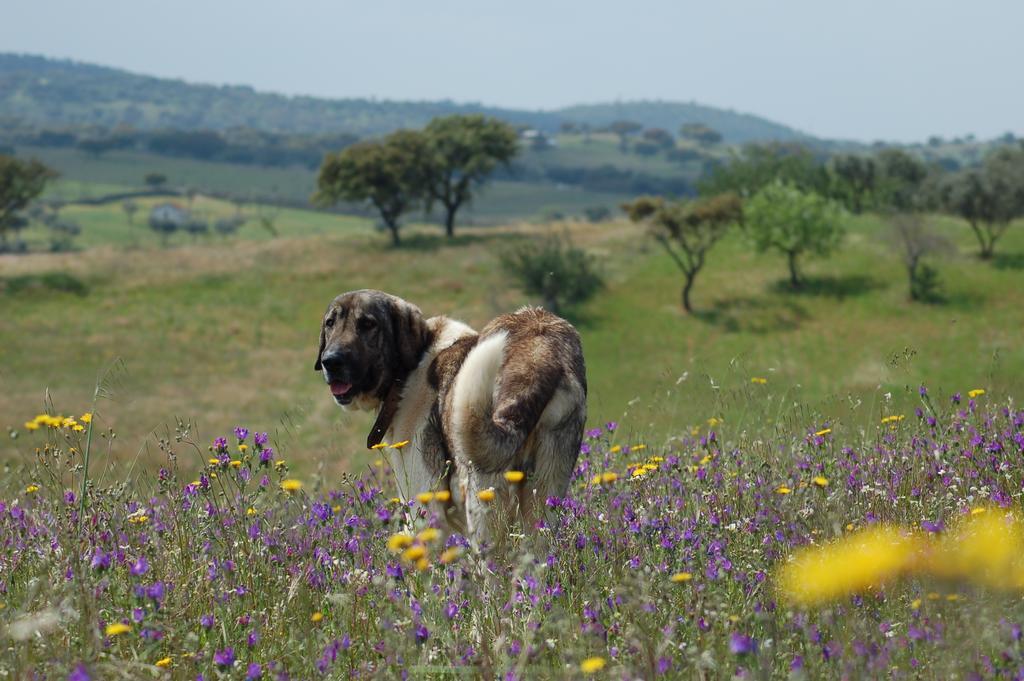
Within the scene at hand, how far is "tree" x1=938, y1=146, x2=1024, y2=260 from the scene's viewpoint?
252 ft

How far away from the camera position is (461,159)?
10575cm

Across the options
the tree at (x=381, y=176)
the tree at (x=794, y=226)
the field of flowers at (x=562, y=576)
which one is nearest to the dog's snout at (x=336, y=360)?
the field of flowers at (x=562, y=576)

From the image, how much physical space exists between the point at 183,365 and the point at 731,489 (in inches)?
2543

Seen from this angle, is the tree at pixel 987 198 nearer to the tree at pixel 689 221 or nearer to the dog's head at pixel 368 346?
the tree at pixel 689 221

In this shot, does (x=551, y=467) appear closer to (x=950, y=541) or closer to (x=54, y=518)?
(x=950, y=541)

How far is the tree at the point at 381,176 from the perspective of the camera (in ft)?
327

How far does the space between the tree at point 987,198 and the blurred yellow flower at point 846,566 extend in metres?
82.0

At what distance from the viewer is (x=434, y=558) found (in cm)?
429

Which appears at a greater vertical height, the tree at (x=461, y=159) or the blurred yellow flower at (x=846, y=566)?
the tree at (x=461, y=159)

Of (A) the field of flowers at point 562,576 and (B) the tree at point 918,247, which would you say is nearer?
(A) the field of flowers at point 562,576

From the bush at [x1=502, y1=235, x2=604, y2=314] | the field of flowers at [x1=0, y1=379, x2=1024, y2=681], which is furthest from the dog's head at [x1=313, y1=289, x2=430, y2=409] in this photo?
the bush at [x1=502, y1=235, x2=604, y2=314]

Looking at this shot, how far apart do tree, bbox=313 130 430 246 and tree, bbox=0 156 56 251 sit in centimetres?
2623

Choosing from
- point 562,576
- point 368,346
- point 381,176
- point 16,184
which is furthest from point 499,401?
point 16,184

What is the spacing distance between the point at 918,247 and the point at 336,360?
70.9 meters
